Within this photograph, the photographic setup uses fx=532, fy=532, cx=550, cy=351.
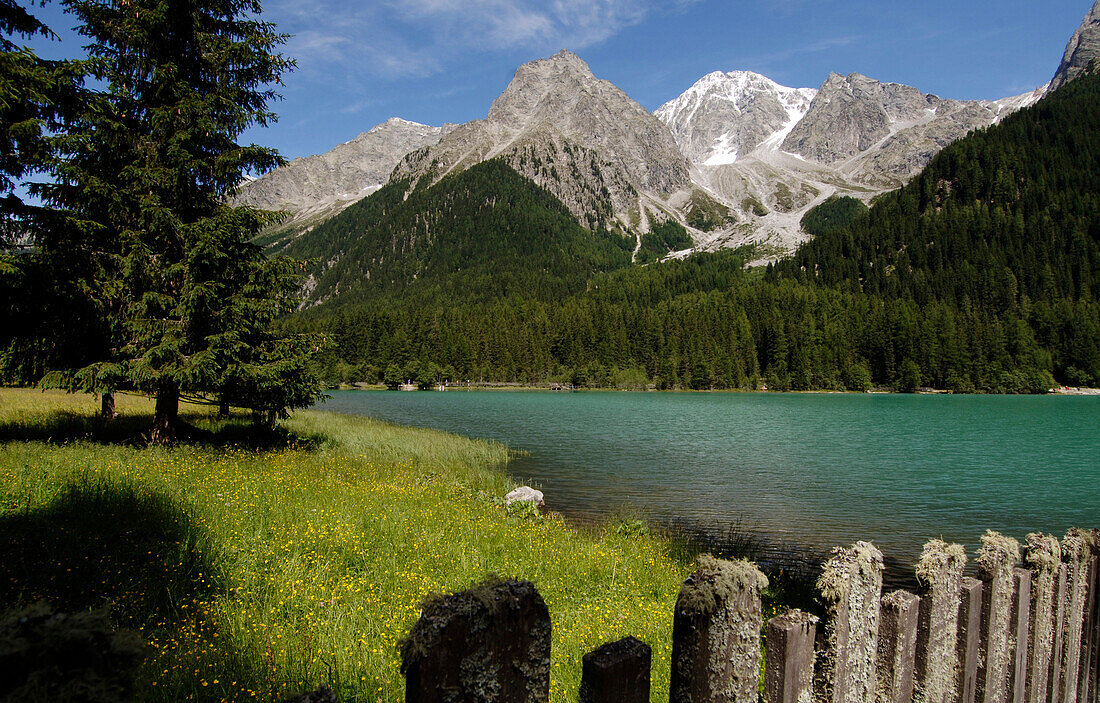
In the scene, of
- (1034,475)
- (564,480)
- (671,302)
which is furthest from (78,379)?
(671,302)

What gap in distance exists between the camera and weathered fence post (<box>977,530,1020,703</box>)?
2.90 meters

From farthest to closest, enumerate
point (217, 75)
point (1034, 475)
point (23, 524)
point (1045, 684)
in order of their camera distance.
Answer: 1. point (1034, 475)
2. point (217, 75)
3. point (23, 524)
4. point (1045, 684)

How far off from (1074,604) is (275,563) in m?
7.55

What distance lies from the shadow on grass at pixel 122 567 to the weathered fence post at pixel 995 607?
494 centimetres

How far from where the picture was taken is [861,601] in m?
2.27

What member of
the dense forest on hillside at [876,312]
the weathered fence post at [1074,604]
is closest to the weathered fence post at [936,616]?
the weathered fence post at [1074,604]

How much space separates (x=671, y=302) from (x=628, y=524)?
154 m

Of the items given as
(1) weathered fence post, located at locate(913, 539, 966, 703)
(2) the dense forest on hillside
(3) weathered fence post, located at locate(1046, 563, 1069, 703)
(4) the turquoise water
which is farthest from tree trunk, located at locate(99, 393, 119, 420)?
(2) the dense forest on hillside

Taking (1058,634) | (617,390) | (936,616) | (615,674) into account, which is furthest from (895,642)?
(617,390)

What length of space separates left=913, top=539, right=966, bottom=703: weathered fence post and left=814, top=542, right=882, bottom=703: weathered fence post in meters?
0.43

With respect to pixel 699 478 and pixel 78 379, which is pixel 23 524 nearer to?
pixel 78 379

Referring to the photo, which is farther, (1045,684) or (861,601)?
(1045,684)

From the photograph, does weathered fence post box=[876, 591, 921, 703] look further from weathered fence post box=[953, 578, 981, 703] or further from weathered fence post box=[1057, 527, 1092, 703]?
weathered fence post box=[1057, 527, 1092, 703]

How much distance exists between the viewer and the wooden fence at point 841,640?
56.6 inches
